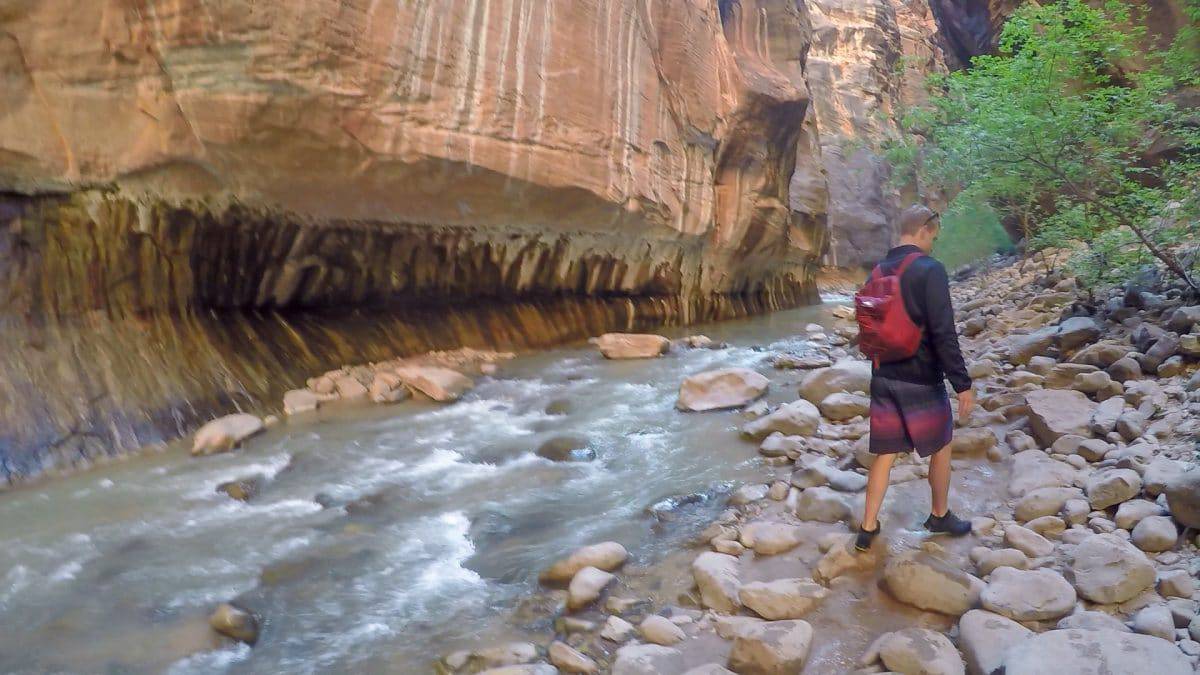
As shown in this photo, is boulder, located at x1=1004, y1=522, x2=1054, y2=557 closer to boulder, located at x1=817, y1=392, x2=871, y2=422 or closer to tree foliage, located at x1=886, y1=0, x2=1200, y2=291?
boulder, located at x1=817, y1=392, x2=871, y2=422

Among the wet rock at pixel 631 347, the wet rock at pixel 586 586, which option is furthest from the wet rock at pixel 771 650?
the wet rock at pixel 631 347

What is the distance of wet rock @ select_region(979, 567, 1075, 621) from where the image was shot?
2729 mm

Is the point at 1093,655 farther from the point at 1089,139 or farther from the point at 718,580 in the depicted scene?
the point at 1089,139

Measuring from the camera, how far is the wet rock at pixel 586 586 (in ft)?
11.1

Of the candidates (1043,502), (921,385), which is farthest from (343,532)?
(1043,502)

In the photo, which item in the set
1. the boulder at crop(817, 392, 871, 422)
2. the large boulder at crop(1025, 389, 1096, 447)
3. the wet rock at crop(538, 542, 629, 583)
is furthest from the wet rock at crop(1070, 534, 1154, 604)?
the boulder at crop(817, 392, 871, 422)

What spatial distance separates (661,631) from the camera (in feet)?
9.96

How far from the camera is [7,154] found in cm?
568

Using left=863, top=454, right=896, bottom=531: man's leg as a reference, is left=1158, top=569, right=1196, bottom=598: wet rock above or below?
below

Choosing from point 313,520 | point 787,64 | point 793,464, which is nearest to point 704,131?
point 787,64

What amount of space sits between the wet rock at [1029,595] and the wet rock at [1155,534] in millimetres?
516

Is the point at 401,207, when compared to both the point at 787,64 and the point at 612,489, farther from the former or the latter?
the point at 787,64

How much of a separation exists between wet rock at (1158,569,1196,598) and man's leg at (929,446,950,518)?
0.92m

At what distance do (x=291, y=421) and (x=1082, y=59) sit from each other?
955cm
